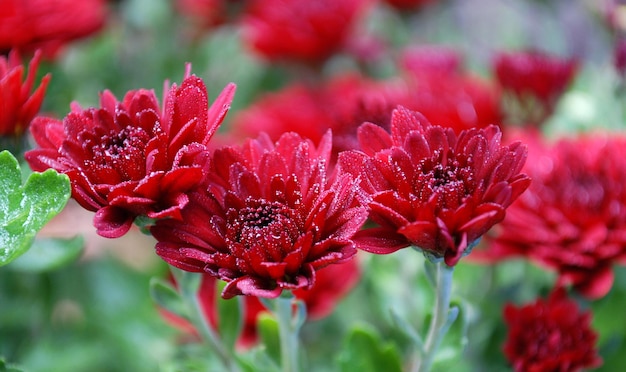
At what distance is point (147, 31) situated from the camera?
40.9 inches

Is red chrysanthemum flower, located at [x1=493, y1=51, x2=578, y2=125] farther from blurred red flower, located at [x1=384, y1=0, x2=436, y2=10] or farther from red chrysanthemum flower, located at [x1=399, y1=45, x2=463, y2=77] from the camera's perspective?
blurred red flower, located at [x1=384, y1=0, x2=436, y2=10]

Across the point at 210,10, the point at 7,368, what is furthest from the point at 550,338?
the point at 210,10

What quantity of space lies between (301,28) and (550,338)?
547mm

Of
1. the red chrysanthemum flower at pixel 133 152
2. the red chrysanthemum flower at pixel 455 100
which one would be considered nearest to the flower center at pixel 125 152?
the red chrysanthemum flower at pixel 133 152

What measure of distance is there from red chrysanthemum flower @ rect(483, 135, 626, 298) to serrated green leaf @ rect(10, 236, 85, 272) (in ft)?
0.94

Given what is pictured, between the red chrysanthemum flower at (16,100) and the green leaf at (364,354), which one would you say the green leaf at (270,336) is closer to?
the green leaf at (364,354)

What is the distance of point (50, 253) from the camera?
1.63ft

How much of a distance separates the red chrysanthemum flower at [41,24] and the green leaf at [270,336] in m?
0.36

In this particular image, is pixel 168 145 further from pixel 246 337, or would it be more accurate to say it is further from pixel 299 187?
pixel 246 337

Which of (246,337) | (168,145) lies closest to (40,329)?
(246,337)

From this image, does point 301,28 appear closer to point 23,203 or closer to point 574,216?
point 574,216

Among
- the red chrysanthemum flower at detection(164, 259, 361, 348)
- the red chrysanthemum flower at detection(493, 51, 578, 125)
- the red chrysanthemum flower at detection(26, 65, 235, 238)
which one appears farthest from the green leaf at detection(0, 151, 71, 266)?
the red chrysanthemum flower at detection(493, 51, 578, 125)

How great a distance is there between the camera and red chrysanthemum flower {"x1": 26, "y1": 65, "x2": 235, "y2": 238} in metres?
0.33

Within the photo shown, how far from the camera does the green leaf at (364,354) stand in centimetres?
45
